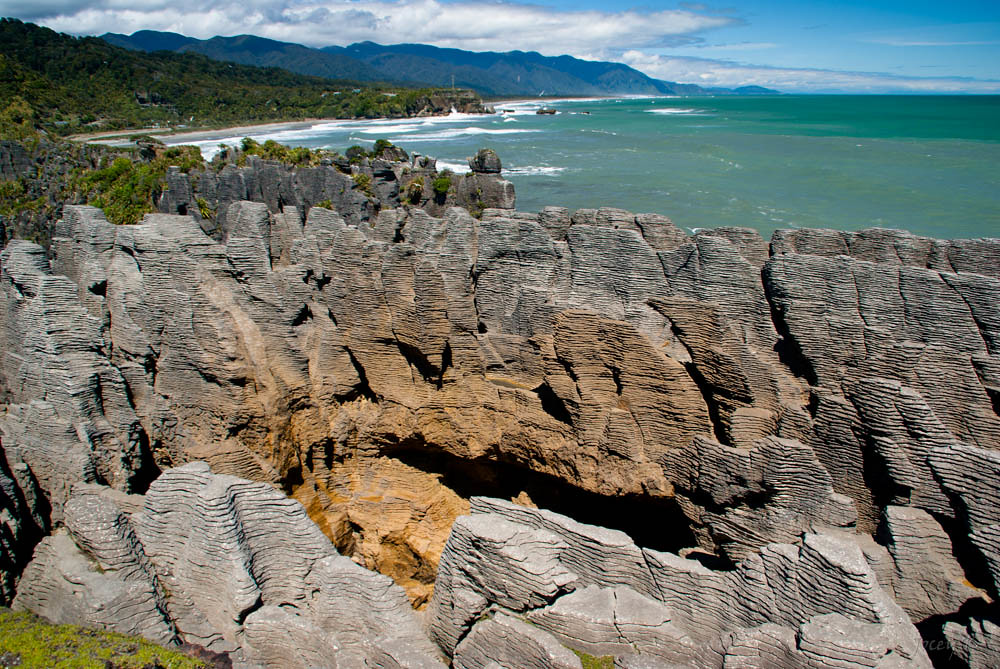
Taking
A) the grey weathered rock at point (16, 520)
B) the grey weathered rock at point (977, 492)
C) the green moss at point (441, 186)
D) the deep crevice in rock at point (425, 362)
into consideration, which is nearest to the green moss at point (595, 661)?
the grey weathered rock at point (977, 492)

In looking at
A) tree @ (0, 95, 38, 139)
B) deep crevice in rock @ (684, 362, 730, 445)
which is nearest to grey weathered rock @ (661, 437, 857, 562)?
deep crevice in rock @ (684, 362, 730, 445)

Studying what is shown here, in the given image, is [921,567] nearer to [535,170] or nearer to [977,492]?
[977,492]

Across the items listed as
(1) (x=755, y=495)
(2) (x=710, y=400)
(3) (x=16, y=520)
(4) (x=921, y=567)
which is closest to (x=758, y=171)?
(2) (x=710, y=400)

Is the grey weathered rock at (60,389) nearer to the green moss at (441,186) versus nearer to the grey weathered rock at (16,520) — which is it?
the grey weathered rock at (16,520)

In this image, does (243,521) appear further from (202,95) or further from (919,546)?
(202,95)

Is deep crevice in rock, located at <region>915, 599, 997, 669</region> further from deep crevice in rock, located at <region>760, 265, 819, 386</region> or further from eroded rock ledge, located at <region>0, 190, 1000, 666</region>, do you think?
deep crevice in rock, located at <region>760, 265, 819, 386</region>

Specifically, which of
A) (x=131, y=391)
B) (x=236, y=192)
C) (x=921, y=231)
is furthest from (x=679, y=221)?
(x=131, y=391)
